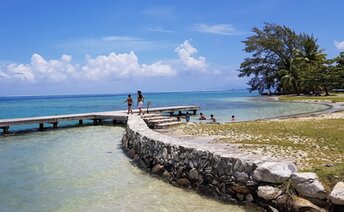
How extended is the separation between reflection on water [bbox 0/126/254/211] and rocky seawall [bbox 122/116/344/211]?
1.31ft

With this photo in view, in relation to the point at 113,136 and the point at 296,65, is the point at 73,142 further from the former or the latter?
the point at 296,65

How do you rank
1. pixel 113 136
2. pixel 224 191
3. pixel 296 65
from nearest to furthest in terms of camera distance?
pixel 224 191
pixel 113 136
pixel 296 65

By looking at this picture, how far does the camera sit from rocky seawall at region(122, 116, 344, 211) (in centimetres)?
685

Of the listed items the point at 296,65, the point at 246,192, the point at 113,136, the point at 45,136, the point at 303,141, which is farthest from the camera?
the point at 296,65

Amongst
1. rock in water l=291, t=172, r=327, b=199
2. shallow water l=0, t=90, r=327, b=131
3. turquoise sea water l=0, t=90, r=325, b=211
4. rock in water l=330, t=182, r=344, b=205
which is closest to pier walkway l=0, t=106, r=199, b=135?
shallow water l=0, t=90, r=327, b=131

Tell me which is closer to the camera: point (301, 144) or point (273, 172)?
point (273, 172)

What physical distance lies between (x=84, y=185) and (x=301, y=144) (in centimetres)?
738

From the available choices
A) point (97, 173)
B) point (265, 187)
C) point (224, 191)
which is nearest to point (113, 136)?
point (97, 173)

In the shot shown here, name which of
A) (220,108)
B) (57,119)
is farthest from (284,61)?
(57,119)

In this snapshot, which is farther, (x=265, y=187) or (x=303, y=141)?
(x=303, y=141)

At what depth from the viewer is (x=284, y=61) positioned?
68.9 m

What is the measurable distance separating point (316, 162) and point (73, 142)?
13.8 meters

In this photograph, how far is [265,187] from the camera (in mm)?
7535

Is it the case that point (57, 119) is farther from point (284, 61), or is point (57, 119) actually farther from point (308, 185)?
point (284, 61)
